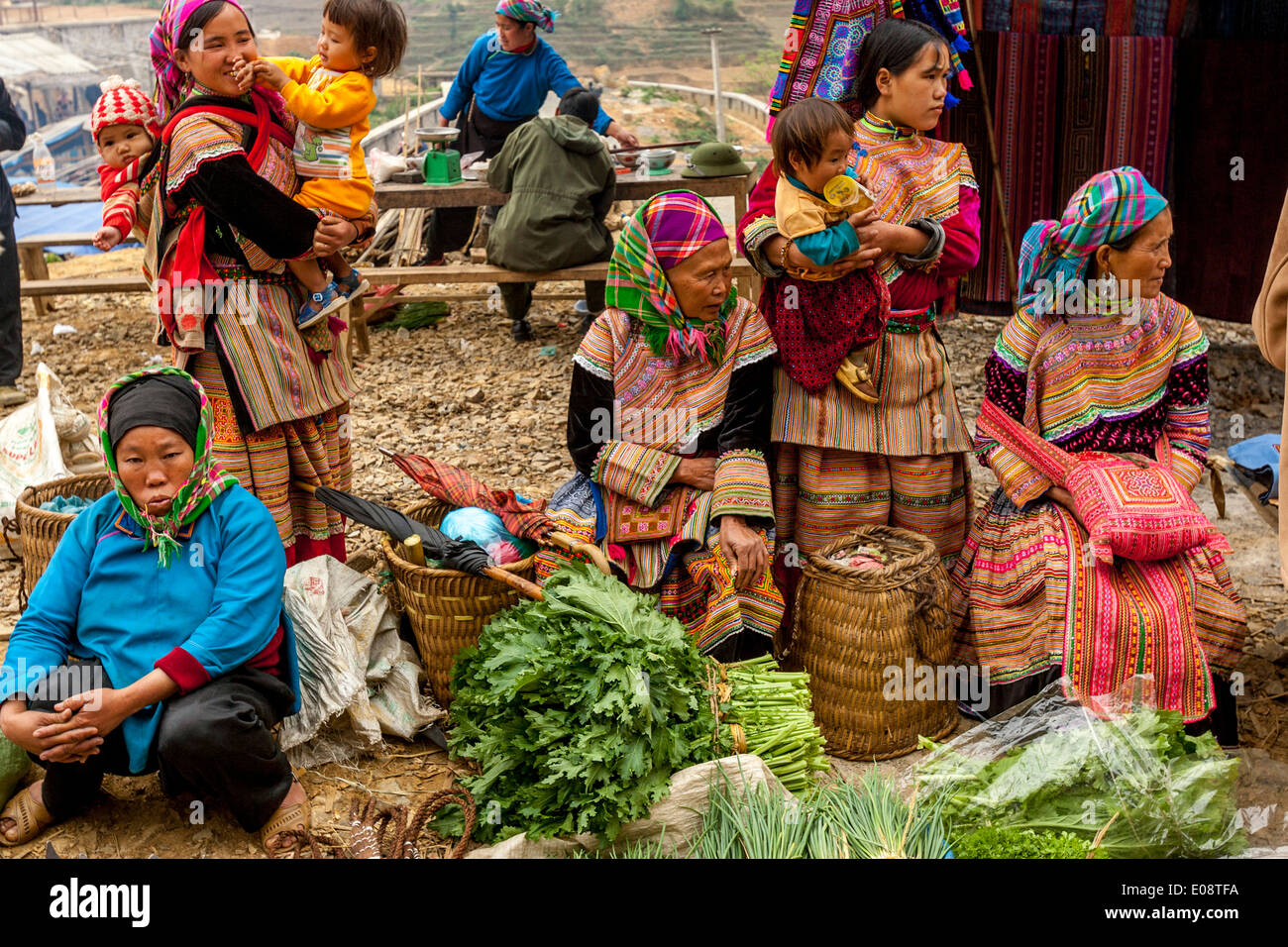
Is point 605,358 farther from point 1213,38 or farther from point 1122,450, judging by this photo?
point 1213,38

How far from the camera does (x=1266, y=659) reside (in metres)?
4.33

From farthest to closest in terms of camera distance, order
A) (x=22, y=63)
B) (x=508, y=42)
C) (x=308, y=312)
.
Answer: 1. (x=22, y=63)
2. (x=508, y=42)
3. (x=308, y=312)

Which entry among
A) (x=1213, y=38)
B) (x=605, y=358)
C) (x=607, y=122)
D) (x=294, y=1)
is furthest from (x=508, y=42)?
(x=294, y=1)

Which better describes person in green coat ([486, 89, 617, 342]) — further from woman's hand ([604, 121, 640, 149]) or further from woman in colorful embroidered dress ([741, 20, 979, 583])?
woman in colorful embroidered dress ([741, 20, 979, 583])

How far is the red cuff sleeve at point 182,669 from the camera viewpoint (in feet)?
10.3

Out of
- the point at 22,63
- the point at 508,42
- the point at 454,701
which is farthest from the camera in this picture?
the point at 22,63

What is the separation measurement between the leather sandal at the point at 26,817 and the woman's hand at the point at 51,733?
1.13ft

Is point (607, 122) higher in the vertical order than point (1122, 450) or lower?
higher

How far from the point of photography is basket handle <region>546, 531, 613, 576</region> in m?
3.62

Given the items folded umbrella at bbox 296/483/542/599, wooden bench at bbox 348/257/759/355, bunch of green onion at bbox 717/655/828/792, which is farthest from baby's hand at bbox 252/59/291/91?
wooden bench at bbox 348/257/759/355

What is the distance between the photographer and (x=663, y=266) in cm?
380

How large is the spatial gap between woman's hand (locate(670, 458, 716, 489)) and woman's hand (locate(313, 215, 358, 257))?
57.2 inches

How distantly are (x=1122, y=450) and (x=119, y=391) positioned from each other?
124 inches

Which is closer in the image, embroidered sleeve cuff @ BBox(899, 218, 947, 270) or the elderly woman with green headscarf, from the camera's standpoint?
the elderly woman with green headscarf
